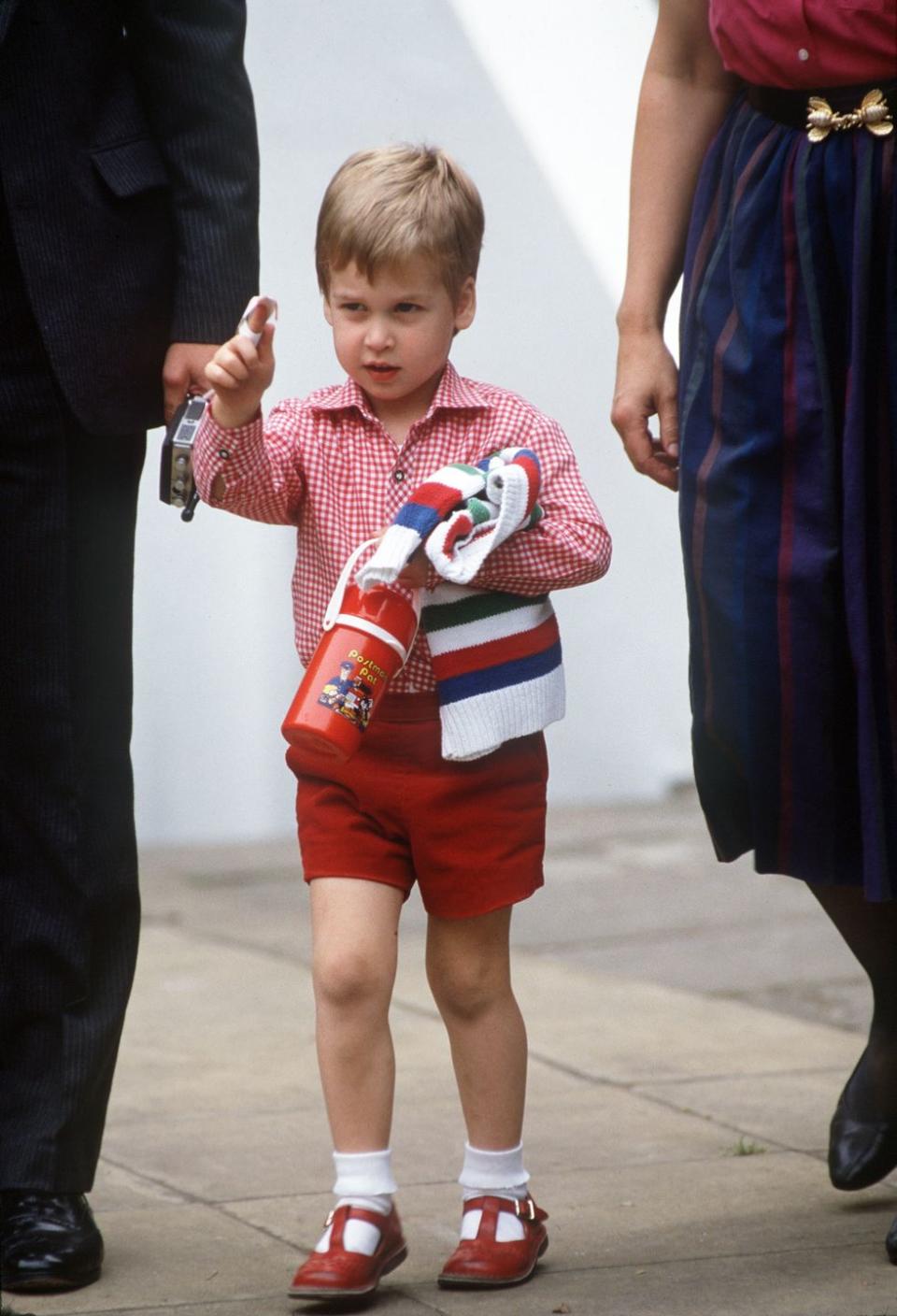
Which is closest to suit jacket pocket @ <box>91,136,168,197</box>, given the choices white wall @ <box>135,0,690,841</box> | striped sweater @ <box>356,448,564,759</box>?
striped sweater @ <box>356,448,564,759</box>

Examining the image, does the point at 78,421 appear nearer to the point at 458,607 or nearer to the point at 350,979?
the point at 458,607

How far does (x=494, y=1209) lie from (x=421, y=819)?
51 centimetres

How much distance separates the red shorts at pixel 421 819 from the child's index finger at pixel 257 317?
50 cm

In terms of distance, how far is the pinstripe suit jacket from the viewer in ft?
8.40

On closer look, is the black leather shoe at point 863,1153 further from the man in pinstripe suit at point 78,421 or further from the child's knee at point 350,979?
the man in pinstripe suit at point 78,421

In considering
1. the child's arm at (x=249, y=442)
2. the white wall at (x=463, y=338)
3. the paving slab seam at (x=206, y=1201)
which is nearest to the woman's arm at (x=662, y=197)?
the child's arm at (x=249, y=442)

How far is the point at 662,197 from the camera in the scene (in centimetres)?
274

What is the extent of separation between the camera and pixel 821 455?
8.10 ft

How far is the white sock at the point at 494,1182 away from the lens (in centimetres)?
263

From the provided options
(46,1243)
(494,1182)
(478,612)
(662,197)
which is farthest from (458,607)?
(46,1243)

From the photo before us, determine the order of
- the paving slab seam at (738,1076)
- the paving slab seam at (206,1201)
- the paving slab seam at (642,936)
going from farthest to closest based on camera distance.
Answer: the paving slab seam at (642,936)
the paving slab seam at (738,1076)
the paving slab seam at (206,1201)

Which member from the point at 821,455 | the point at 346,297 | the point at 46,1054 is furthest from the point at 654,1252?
the point at 346,297

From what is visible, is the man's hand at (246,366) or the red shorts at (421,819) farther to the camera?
the red shorts at (421,819)

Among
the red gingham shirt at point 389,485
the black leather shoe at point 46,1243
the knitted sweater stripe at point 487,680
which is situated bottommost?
the black leather shoe at point 46,1243
